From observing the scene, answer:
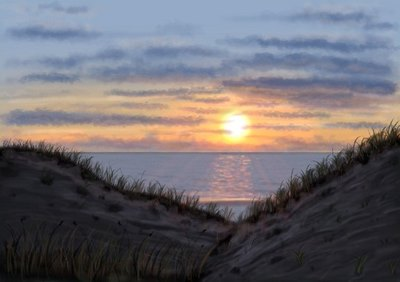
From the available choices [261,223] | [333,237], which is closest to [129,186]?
[261,223]

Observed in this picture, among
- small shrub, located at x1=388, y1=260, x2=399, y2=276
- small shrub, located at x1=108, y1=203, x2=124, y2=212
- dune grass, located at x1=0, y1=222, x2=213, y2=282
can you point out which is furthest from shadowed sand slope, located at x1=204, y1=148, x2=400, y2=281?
small shrub, located at x1=108, y1=203, x2=124, y2=212

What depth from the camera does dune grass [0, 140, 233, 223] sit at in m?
16.5

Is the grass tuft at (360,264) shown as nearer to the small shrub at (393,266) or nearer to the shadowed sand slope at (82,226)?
the small shrub at (393,266)

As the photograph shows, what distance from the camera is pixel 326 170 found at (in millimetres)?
13070

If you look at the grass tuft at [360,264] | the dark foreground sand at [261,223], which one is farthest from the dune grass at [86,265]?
the grass tuft at [360,264]

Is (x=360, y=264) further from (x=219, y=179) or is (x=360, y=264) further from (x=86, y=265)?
(x=219, y=179)

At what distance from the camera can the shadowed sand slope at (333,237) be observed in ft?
28.4

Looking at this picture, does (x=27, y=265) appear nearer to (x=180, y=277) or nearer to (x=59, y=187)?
(x=180, y=277)

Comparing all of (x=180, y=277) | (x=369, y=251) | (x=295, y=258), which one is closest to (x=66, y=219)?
(x=180, y=277)

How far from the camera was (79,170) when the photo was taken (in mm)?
16672

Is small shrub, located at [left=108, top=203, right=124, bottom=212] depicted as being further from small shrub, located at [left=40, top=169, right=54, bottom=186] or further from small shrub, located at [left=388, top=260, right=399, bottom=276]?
small shrub, located at [left=388, top=260, right=399, bottom=276]

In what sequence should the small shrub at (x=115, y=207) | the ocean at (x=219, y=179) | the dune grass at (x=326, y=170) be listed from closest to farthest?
the dune grass at (x=326, y=170)
the small shrub at (x=115, y=207)
the ocean at (x=219, y=179)

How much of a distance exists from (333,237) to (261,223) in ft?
9.49

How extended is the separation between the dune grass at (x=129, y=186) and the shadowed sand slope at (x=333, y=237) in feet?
13.1
